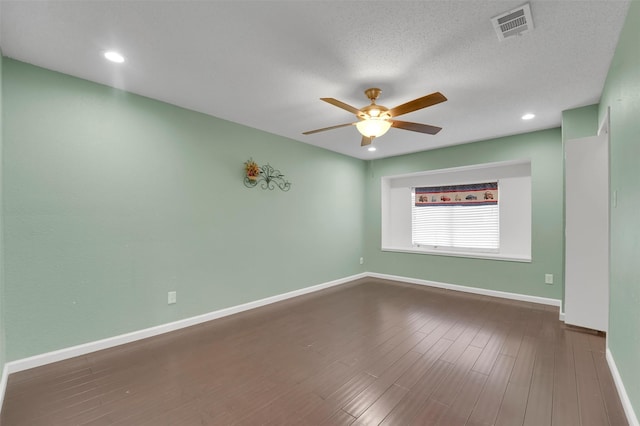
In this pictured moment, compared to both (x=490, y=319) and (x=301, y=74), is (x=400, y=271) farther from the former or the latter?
(x=301, y=74)

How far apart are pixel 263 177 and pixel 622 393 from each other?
13.0 ft

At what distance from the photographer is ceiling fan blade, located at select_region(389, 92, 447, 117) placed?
212 cm

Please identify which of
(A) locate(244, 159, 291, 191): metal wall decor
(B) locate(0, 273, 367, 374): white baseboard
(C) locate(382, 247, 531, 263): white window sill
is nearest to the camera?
(B) locate(0, 273, 367, 374): white baseboard

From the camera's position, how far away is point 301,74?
8.23 feet

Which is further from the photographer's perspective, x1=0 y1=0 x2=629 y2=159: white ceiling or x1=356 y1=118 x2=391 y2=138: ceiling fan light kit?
x1=356 y1=118 x2=391 y2=138: ceiling fan light kit

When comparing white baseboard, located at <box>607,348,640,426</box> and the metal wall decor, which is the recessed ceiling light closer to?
the metal wall decor

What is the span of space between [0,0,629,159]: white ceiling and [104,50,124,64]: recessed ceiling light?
50 millimetres

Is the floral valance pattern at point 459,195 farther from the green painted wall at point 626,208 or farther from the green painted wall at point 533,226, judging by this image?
the green painted wall at point 626,208

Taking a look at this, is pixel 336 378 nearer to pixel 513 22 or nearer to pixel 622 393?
pixel 622 393

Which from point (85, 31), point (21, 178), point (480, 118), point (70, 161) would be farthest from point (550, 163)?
point (21, 178)

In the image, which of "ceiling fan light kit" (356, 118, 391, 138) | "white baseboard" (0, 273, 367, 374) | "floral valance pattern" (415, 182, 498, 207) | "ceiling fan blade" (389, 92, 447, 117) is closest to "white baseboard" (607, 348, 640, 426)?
"ceiling fan blade" (389, 92, 447, 117)

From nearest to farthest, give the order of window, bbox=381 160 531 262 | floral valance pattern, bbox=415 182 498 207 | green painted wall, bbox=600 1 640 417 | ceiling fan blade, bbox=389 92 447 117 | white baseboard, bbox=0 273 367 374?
green painted wall, bbox=600 1 640 417 < ceiling fan blade, bbox=389 92 447 117 < white baseboard, bbox=0 273 367 374 < window, bbox=381 160 531 262 < floral valance pattern, bbox=415 182 498 207

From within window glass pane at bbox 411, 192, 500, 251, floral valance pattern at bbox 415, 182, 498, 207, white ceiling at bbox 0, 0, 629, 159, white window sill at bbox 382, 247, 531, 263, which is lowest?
white window sill at bbox 382, 247, 531, 263

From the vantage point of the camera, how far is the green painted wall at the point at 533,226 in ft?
12.9
